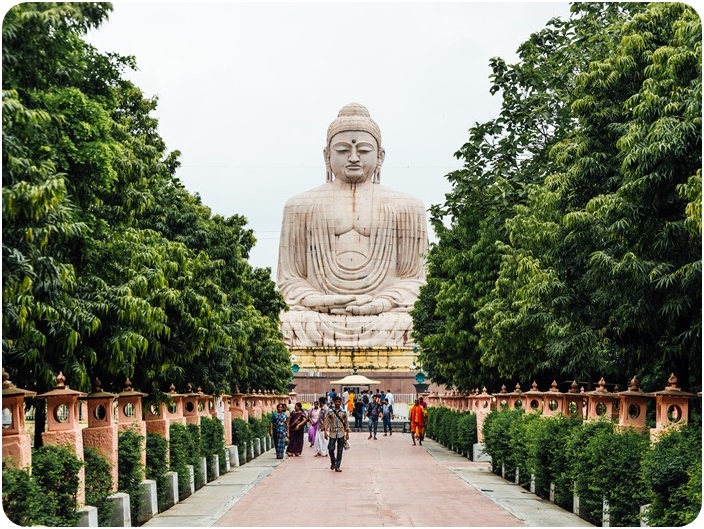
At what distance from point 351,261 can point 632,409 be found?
5031 cm

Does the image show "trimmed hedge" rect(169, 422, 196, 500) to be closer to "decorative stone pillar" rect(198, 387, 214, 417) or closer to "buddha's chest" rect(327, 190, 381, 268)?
"decorative stone pillar" rect(198, 387, 214, 417)

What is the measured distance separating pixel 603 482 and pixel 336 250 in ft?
170

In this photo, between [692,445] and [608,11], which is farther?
[608,11]

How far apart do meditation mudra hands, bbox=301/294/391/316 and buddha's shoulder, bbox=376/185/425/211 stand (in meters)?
5.23

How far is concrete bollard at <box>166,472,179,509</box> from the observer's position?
1761cm

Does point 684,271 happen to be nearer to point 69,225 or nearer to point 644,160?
point 644,160

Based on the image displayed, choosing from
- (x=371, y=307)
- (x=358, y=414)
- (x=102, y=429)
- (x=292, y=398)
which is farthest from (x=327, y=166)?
(x=102, y=429)

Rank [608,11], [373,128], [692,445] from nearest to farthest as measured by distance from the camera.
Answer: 1. [692,445]
2. [608,11]
3. [373,128]

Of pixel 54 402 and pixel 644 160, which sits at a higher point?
pixel 644 160

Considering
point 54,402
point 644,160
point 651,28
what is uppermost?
point 651,28

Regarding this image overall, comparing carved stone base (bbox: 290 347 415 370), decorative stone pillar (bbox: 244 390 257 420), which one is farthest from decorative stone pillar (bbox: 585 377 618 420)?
carved stone base (bbox: 290 347 415 370)

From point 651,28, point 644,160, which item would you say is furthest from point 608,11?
point 644,160

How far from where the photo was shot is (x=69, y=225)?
10.1 m

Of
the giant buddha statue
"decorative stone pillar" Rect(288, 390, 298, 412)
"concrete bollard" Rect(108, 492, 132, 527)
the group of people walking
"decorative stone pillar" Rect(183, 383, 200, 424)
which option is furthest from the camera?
the giant buddha statue
